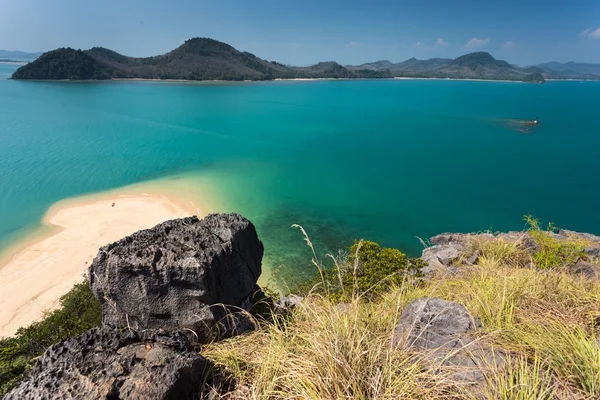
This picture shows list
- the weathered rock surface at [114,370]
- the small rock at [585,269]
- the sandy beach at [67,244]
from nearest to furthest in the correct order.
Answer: the weathered rock surface at [114,370] < the small rock at [585,269] < the sandy beach at [67,244]

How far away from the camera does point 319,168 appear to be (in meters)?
34.4

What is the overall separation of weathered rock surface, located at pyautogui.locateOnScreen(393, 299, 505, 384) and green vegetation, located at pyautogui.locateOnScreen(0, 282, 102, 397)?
4679 millimetres

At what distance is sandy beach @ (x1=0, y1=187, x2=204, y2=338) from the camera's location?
43.4 ft

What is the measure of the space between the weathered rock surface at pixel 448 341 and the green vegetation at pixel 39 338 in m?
4.68

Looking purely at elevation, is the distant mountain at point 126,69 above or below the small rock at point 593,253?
above

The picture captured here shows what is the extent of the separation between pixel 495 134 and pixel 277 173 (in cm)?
4067

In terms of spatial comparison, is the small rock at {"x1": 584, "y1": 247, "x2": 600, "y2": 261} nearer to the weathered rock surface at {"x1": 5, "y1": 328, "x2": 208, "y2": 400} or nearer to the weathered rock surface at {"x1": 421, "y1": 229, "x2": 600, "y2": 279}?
the weathered rock surface at {"x1": 421, "y1": 229, "x2": 600, "y2": 279}

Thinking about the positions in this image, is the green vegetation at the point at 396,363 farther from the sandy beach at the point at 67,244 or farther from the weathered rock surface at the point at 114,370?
the sandy beach at the point at 67,244

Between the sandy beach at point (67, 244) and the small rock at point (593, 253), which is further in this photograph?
the sandy beach at point (67, 244)

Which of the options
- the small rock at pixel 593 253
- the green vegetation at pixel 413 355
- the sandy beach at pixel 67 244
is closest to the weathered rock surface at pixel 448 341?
the green vegetation at pixel 413 355

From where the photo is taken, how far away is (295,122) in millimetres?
61438

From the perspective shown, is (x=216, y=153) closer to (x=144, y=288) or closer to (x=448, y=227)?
(x=448, y=227)

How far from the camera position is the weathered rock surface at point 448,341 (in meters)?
2.35

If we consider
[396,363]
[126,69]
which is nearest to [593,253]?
[396,363]
